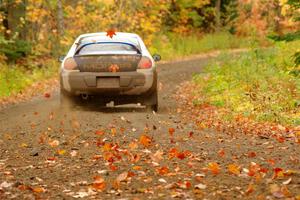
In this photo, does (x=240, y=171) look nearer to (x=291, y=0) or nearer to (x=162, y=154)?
(x=162, y=154)

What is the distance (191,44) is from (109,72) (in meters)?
23.4

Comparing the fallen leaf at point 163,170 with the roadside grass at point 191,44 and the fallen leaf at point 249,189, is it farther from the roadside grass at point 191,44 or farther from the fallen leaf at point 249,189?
the roadside grass at point 191,44

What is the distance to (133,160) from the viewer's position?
26.5ft

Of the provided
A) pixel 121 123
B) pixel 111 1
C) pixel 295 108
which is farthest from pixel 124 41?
pixel 111 1

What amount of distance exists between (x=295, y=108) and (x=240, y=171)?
5.65 metres

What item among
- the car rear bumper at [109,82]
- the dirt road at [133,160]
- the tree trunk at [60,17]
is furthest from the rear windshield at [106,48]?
the tree trunk at [60,17]

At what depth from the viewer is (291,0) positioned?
31.0 ft

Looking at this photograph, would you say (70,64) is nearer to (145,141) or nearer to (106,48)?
(106,48)

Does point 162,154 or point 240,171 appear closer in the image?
point 240,171

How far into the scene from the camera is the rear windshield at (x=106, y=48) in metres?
12.7

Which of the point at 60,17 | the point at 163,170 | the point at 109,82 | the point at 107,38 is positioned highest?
the point at 60,17

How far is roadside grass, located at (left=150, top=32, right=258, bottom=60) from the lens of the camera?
107ft

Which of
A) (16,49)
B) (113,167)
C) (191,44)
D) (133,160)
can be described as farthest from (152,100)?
(191,44)

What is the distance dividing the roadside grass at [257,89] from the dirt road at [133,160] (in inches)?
62.7
